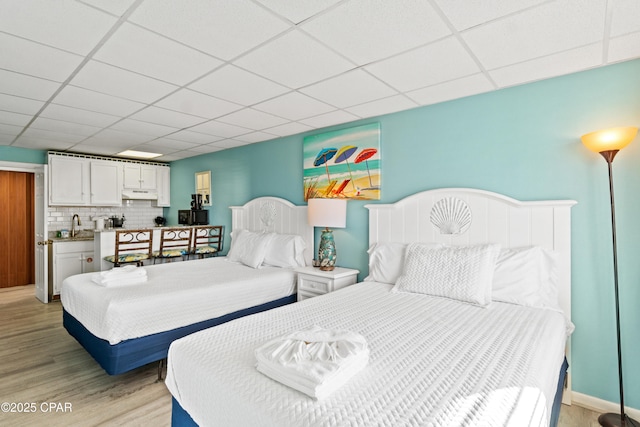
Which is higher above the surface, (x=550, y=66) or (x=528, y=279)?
(x=550, y=66)

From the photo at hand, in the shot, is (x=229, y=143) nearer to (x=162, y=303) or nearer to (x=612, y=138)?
(x=162, y=303)

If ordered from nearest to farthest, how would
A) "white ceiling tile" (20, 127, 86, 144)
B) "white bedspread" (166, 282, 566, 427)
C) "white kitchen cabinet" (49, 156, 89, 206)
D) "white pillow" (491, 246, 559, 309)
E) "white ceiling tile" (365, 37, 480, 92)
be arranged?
1. "white bedspread" (166, 282, 566, 427)
2. "white ceiling tile" (365, 37, 480, 92)
3. "white pillow" (491, 246, 559, 309)
4. "white ceiling tile" (20, 127, 86, 144)
5. "white kitchen cabinet" (49, 156, 89, 206)

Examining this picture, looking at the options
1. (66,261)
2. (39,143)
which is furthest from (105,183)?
(66,261)

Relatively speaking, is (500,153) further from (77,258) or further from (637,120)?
(77,258)

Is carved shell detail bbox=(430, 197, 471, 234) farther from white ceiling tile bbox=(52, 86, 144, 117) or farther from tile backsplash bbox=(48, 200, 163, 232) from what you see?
tile backsplash bbox=(48, 200, 163, 232)

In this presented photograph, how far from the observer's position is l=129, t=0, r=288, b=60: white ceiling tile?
5.11ft

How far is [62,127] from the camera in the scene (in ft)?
12.4

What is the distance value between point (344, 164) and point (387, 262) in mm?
1206

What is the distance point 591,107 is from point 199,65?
2.71 meters

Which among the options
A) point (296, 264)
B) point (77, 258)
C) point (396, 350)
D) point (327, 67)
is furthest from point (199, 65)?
point (77, 258)

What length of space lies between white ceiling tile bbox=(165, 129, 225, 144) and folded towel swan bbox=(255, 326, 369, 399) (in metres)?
3.35

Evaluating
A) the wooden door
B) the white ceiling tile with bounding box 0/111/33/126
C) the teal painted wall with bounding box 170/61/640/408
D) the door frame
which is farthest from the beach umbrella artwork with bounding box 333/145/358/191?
the wooden door

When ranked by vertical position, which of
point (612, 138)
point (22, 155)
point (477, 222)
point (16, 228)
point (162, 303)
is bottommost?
point (162, 303)

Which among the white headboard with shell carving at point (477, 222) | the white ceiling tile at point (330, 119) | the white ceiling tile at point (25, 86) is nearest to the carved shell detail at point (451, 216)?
the white headboard with shell carving at point (477, 222)
